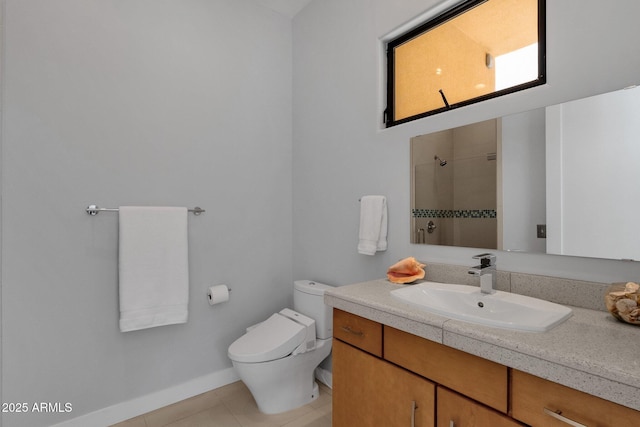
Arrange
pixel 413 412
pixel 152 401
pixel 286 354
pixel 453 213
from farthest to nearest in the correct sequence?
pixel 152 401
pixel 286 354
pixel 453 213
pixel 413 412

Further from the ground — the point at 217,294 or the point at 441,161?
the point at 441,161

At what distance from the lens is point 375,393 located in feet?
3.86

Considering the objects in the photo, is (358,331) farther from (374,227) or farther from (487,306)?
(374,227)

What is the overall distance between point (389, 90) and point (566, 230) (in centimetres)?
120

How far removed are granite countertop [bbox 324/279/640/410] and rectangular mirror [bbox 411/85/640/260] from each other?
0.29 meters

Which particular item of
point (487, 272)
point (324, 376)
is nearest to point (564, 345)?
point (487, 272)

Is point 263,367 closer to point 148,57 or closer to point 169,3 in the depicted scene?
point 148,57

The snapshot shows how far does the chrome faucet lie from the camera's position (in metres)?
1.22

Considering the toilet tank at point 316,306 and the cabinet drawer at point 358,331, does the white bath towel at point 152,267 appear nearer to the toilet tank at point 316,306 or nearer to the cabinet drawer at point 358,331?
the toilet tank at point 316,306

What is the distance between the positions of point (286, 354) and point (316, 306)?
346mm

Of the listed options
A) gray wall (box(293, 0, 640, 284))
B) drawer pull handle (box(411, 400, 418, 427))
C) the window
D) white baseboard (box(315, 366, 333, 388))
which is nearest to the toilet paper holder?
gray wall (box(293, 0, 640, 284))

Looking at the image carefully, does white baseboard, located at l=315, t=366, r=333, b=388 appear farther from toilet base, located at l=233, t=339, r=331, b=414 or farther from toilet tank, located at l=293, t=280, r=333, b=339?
toilet tank, located at l=293, t=280, r=333, b=339

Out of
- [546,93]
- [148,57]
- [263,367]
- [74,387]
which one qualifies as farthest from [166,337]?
[546,93]

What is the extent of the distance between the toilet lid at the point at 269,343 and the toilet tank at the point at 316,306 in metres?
0.14
